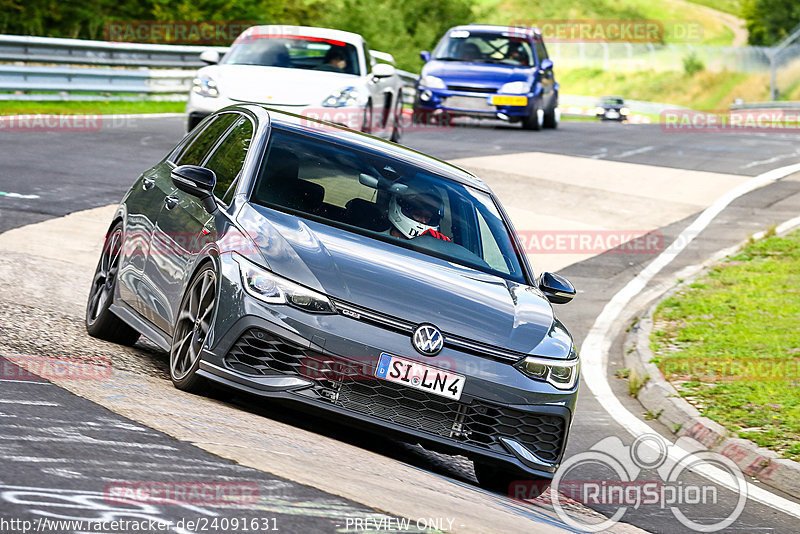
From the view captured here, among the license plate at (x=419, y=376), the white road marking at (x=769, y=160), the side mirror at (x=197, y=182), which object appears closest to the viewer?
the license plate at (x=419, y=376)

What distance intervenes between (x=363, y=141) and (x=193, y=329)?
5.95ft

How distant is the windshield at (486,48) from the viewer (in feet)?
86.3

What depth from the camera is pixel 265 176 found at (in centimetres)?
702

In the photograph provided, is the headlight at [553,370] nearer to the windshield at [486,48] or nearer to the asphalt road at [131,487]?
the asphalt road at [131,487]

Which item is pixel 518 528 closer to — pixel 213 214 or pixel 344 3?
pixel 213 214

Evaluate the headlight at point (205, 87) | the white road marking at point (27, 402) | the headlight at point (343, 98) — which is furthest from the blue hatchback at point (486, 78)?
the white road marking at point (27, 402)

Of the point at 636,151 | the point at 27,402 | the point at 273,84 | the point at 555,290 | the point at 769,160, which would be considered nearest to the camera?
the point at 27,402

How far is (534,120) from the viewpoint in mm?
27016

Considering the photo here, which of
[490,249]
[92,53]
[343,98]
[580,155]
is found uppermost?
[490,249]

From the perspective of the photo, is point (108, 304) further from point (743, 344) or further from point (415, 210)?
point (743, 344)

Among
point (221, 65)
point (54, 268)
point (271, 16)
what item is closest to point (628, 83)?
point (271, 16)

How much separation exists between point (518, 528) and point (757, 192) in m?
15.5

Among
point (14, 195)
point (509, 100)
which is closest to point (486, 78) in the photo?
point (509, 100)

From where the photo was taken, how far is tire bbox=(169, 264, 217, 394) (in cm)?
621
